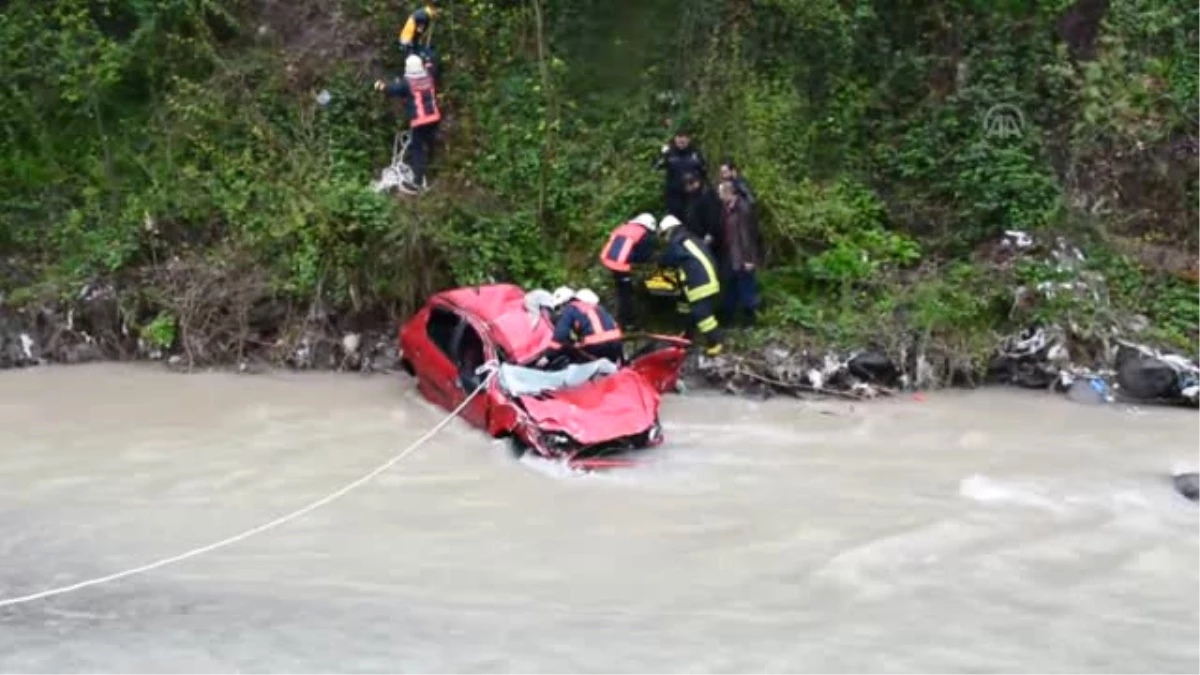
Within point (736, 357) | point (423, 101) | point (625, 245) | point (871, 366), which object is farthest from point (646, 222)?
point (423, 101)

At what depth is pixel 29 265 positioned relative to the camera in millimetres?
15969

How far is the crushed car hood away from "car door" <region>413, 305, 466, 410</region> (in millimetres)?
1208

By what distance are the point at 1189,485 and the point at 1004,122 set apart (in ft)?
20.5

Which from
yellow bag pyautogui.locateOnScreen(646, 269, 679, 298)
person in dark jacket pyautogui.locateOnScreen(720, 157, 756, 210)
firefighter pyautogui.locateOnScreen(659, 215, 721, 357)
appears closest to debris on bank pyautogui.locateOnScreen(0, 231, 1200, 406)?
firefighter pyautogui.locateOnScreen(659, 215, 721, 357)

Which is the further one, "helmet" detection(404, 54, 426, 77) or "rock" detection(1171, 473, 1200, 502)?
"helmet" detection(404, 54, 426, 77)

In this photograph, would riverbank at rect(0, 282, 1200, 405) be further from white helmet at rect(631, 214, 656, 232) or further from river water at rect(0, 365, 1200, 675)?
white helmet at rect(631, 214, 656, 232)

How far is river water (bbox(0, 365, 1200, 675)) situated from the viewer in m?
7.96

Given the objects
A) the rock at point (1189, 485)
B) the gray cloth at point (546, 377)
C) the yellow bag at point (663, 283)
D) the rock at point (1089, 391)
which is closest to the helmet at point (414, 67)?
the yellow bag at point (663, 283)

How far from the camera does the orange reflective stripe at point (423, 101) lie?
15695 millimetres

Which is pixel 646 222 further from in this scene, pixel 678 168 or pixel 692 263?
pixel 678 168

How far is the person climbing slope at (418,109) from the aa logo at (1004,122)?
6405mm

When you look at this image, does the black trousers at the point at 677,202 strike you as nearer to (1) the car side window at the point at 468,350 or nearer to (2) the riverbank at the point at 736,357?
(2) the riverbank at the point at 736,357

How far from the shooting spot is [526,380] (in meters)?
11.9

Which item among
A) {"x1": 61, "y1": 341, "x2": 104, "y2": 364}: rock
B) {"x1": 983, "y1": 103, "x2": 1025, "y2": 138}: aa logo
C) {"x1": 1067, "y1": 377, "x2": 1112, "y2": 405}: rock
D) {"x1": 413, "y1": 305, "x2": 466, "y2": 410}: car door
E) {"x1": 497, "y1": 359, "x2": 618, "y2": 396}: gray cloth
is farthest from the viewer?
{"x1": 983, "y1": 103, "x2": 1025, "y2": 138}: aa logo
